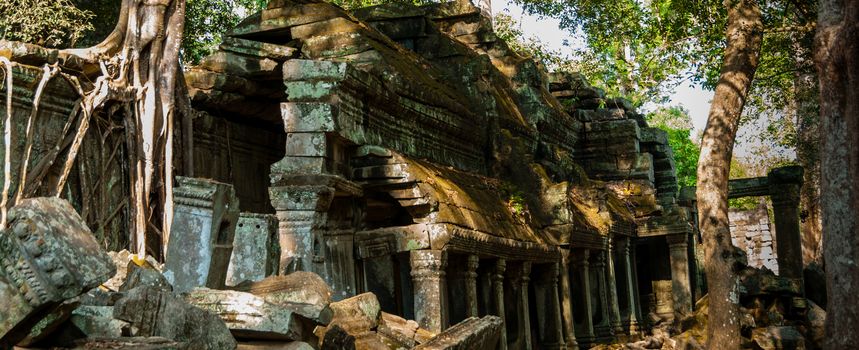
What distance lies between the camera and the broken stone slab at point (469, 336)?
7.35 meters

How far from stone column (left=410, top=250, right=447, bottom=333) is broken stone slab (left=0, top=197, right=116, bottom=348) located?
6.33 m

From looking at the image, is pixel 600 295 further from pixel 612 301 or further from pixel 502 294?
pixel 502 294

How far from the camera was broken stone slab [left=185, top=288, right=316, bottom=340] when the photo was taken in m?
5.39

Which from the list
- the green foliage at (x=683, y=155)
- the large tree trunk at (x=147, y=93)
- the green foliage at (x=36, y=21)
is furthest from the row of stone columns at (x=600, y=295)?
the green foliage at (x=683, y=155)

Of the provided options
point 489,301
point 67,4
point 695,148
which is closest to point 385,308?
point 489,301

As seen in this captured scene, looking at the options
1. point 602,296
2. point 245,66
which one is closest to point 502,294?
point 245,66

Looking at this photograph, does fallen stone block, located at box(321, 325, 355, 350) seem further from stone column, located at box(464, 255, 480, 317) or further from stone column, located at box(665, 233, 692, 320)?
stone column, located at box(665, 233, 692, 320)

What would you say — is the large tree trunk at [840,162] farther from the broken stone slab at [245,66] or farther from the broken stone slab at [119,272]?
the broken stone slab at [119,272]

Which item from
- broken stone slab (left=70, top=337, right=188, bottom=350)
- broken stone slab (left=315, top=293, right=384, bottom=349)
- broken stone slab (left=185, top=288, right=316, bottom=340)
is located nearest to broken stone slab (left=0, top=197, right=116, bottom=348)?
broken stone slab (left=70, top=337, right=188, bottom=350)

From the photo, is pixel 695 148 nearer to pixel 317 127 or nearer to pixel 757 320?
pixel 757 320

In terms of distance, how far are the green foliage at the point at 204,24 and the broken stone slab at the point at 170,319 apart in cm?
1318

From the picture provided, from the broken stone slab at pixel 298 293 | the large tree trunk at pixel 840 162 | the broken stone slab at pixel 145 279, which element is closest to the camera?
the broken stone slab at pixel 145 279

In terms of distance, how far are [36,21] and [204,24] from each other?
17.4 feet

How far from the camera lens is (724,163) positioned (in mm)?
12070
